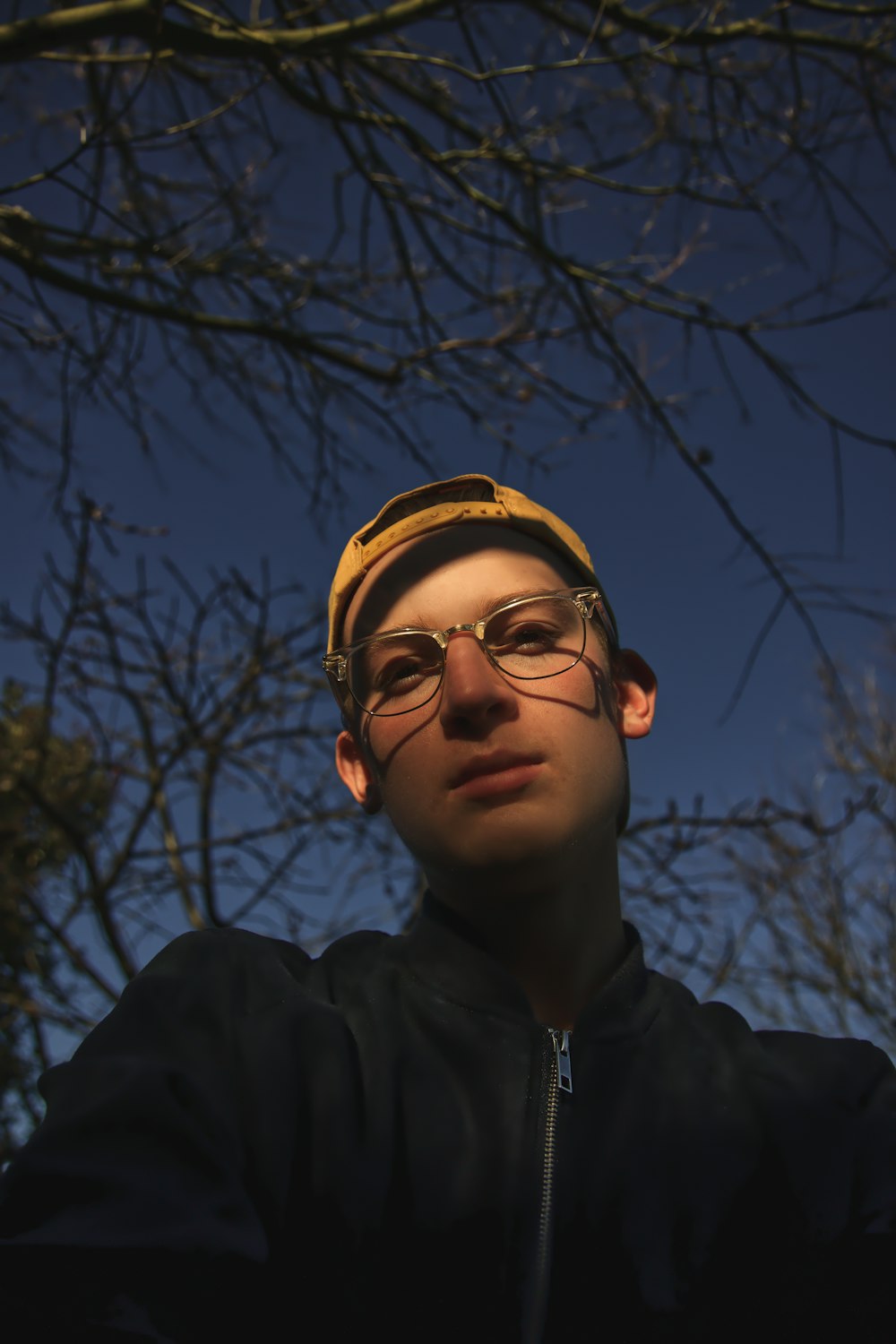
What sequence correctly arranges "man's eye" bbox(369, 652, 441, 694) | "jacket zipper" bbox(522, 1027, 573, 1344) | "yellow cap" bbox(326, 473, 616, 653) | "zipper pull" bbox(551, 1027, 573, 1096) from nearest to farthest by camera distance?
"jacket zipper" bbox(522, 1027, 573, 1344) → "zipper pull" bbox(551, 1027, 573, 1096) → "man's eye" bbox(369, 652, 441, 694) → "yellow cap" bbox(326, 473, 616, 653)

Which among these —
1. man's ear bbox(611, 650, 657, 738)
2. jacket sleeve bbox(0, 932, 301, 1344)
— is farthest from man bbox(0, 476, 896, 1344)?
man's ear bbox(611, 650, 657, 738)

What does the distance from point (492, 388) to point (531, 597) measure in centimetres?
197

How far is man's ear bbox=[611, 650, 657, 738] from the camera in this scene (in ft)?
4.85

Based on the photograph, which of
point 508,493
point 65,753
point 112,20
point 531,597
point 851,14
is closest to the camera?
point 531,597

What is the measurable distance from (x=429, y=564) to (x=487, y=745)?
1.07 feet

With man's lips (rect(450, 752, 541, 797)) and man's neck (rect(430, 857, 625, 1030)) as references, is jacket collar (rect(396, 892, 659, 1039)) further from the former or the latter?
man's lips (rect(450, 752, 541, 797))

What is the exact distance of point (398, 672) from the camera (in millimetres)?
1313

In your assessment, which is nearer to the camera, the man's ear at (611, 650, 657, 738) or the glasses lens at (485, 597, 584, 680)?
the glasses lens at (485, 597, 584, 680)

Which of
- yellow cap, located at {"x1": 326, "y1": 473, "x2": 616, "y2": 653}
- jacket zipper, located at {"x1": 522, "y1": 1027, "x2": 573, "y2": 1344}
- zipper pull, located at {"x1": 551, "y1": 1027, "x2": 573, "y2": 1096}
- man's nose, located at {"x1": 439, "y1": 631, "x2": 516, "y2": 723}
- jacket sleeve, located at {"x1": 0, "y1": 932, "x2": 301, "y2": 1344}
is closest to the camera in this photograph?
jacket sleeve, located at {"x1": 0, "y1": 932, "x2": 301, "y2": 1344}

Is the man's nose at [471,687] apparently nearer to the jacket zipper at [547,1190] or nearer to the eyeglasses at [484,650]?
the eyeglasses at [484,650]

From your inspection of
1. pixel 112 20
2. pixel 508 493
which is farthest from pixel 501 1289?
pixel 112 20

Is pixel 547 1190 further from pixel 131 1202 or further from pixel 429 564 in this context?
pixel 429 564

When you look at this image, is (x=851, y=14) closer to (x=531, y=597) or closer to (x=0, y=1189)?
A: (x=531, y=597)

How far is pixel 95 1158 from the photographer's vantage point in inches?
31.0
